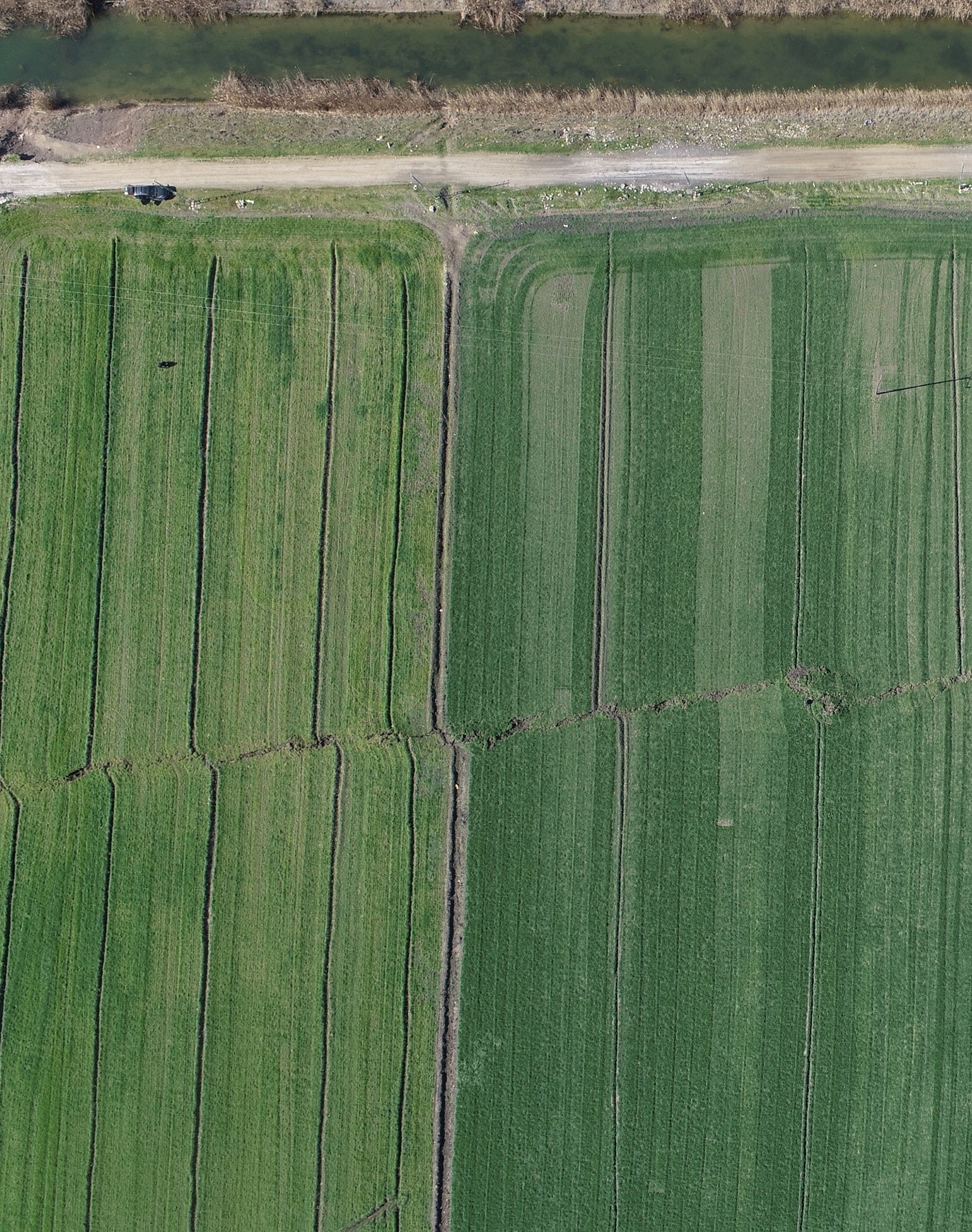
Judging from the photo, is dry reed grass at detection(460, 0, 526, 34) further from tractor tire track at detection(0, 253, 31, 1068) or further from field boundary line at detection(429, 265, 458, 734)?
tractor tire track at detection(0, 253, 31, 1068)

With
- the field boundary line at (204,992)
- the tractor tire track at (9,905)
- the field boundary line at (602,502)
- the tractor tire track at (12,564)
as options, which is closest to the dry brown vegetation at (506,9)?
the tractor tire track at (12,564)

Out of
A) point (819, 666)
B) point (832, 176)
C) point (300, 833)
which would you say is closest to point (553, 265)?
point (832, 176)

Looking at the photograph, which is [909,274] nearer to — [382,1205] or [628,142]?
[628,142]

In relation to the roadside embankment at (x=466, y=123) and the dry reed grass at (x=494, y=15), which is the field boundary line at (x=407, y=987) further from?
the dry reed grass at (x=494, y=15)

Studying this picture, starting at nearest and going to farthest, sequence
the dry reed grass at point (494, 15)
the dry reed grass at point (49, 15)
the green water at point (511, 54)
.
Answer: the dry reed grass at point (494, 15) → the dry reed grass at point (49, 15) → the green water at point (511, 54)

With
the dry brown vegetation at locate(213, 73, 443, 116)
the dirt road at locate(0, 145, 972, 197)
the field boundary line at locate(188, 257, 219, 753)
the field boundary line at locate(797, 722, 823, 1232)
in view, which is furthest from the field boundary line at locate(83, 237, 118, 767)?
the field boundary line at locate(797, 722, 823, 1232)

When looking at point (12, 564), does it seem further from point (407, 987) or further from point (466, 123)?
point (466, 123)

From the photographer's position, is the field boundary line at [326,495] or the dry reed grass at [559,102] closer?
the field boundary line at [326,495]

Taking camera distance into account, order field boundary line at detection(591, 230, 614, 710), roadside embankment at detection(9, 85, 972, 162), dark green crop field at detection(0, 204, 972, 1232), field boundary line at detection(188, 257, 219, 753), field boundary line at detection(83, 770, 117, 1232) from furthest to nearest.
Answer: roadside embankment at detection(9, 85, 972, 162), field boundary line at detection(188, 257, 219, 753), field boundary line at detection(591, 230, 614, 710), field boundary line at detection(83, 770, 117, 1232), dark green crop field at detection(0, 204, 972, 1232)
